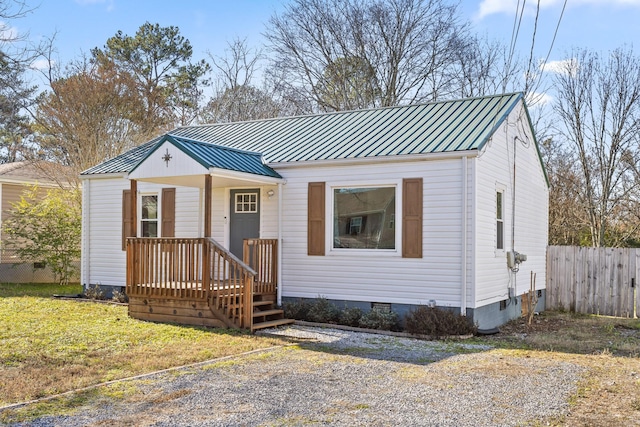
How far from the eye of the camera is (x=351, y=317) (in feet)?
36.5

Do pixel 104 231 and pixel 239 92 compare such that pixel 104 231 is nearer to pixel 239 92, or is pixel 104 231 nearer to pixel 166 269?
pixel 166 269

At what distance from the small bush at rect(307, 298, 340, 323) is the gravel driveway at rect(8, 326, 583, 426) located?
8.06 ft

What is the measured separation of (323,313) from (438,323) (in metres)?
2.24

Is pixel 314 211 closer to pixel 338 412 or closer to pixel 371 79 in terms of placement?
pixel 338 412

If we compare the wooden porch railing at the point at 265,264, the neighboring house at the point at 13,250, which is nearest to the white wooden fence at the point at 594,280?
the wooden porch railing at the point at 265,264

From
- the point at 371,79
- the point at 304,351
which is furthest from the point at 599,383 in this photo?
the point at 371,79

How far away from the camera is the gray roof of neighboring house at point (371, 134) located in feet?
36.7

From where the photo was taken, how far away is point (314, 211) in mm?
11945

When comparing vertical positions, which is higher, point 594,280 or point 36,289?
point 594,280

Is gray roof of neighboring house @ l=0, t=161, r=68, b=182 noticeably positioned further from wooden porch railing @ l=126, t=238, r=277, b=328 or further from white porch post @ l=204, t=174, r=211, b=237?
white porch post @ l=204, t=174, r=211, b=237

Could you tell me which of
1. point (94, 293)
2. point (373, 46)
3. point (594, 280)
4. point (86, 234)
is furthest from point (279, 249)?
point (373, 46)

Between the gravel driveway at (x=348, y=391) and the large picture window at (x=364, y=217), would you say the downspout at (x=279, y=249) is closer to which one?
the large picture window at (x=364, y=217)

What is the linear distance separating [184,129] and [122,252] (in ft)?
13.6

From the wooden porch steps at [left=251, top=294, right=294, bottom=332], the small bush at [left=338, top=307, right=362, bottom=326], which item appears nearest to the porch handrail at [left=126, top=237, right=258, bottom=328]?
the wooden porch steps at [left=251, top=294, right=294, bottom=332]
